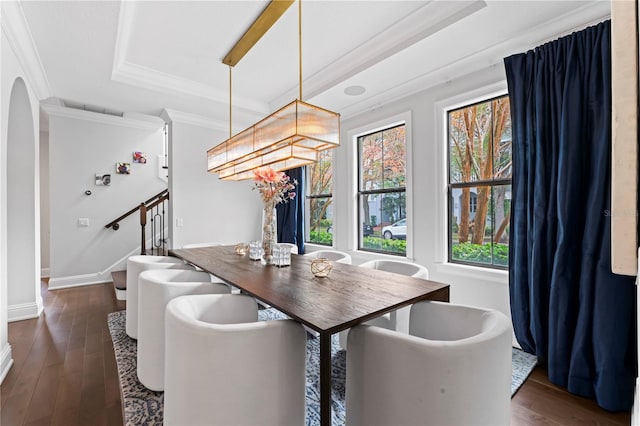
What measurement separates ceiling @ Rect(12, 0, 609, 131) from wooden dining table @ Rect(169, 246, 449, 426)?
6.35 feet

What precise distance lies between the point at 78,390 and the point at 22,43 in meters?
2.68

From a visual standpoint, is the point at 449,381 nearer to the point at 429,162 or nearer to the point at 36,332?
the point at 429,162

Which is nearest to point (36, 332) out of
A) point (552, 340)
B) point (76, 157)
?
point (76, 157)

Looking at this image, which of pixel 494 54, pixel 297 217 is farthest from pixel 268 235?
pixel 494 54

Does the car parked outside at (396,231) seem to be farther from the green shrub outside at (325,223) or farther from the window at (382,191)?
the green shrub outside at (325,223)

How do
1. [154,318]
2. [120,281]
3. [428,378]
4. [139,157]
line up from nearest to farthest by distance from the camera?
[428,378]
[154,318]
[120,281]
[139,157]

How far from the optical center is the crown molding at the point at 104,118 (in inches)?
179

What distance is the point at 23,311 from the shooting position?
3.24 m

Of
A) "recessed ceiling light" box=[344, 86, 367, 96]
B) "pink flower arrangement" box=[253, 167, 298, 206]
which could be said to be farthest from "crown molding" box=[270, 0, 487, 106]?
"pink flower arrangement" box=[253, 167, 298, 206]

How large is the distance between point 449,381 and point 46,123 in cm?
670

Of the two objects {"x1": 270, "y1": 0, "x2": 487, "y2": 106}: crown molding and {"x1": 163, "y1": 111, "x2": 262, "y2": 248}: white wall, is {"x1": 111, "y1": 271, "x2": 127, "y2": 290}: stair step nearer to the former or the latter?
{"x1": 163, "y1": 111, "x2": 262, "y2": 248}: white wall

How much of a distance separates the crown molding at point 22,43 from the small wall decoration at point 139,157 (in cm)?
201

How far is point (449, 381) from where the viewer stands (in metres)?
1.08

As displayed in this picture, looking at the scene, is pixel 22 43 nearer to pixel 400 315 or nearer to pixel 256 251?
pixel 256 251
